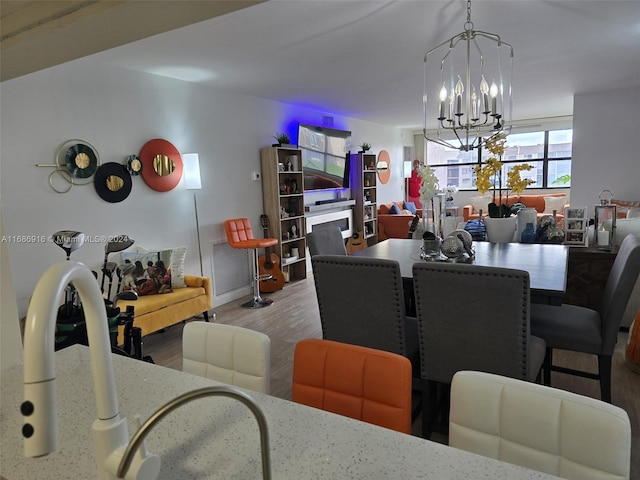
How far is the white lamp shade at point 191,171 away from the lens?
13.2 ft

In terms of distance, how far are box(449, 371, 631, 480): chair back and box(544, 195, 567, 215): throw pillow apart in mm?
8184

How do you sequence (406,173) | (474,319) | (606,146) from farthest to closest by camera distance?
(406,173), (606,146), (474,319)

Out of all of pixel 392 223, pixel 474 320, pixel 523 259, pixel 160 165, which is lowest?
pixel 392 223

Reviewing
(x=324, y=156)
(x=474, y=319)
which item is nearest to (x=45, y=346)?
(x=474, y=319)

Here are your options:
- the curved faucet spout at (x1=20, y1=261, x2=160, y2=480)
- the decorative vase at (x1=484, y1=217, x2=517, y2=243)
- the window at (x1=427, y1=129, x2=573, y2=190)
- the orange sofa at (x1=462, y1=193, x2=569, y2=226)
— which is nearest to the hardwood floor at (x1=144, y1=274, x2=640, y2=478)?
the decorative vase at (x1=484, y1=217, x2=517, y2=243)

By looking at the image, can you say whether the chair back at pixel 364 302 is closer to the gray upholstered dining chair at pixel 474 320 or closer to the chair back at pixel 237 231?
the gray upholstered dining chair at pixel 474 320

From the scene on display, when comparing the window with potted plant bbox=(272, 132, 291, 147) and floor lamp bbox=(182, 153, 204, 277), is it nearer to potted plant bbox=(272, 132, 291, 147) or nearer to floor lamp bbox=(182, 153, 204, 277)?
potted plant bbox=(272, 132, 291, 147)

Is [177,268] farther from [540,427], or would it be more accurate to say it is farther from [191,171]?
[540,427]

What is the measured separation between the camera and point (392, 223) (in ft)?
26.6

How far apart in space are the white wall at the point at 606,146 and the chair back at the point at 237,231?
4.81m

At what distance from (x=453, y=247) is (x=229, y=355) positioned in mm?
1742

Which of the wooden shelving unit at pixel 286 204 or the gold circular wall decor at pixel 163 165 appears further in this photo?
the wooden shelving unit at pixel 286 204

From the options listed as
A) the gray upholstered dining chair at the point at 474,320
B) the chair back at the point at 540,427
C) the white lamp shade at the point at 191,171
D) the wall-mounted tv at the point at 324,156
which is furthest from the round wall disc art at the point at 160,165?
the chair back at the point at 540,427

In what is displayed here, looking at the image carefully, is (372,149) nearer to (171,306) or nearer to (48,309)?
(171,306)
